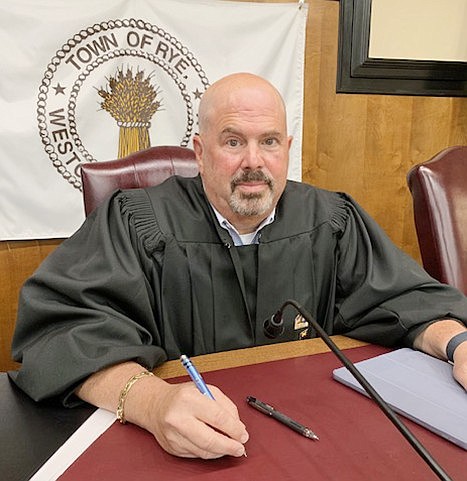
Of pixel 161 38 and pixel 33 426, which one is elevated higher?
pixel 161 38

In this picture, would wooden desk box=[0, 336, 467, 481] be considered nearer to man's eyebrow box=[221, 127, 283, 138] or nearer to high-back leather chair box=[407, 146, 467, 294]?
man's eyebrow box=[221, 127, 283, 138]

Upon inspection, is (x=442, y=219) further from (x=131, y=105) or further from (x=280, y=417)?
(x=131, y=105)

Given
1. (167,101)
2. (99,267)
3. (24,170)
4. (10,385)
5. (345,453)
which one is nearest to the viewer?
(345,453)

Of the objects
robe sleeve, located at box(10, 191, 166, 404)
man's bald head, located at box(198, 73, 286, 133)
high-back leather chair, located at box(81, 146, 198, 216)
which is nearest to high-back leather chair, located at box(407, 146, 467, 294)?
man's bald head, located at box(198, 73, 286, 133)

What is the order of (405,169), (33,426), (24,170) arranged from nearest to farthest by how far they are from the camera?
(33,426) < (24,170) < (405,169)

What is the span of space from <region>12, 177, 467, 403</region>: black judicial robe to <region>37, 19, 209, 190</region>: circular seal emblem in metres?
0.97

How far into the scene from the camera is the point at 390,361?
39.8 inches

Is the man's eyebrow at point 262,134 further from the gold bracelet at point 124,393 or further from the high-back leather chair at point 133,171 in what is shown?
the gold bracelet at point 124,393

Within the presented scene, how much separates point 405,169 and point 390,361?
6.75 feet

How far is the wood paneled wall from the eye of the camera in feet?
8.21

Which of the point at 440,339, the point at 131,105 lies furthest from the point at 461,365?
the point at 131,105

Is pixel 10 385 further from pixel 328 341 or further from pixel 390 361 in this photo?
pixel 390 361

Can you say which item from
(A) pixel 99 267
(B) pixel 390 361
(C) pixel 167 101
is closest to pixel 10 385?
(A) pixel 99 267

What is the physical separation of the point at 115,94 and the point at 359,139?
124 cm
